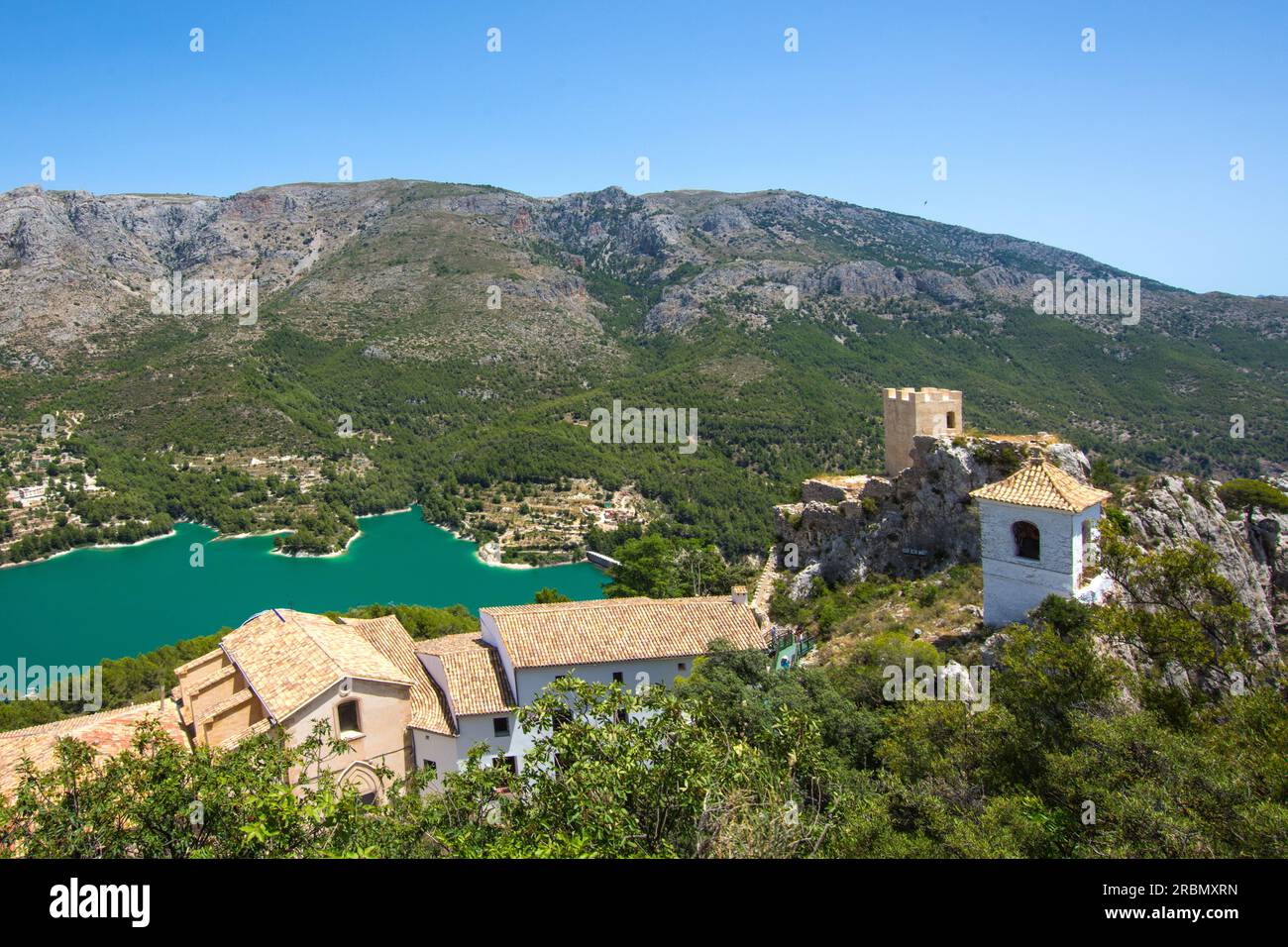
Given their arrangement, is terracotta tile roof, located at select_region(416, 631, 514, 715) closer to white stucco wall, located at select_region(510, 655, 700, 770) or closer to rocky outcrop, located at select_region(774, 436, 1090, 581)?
white stucco wall, located at select_region(510, 655, 700, 770)

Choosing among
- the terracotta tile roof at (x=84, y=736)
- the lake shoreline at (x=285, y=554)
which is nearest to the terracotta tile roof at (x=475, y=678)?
the terracotta tile roof at (x=84, y=736)

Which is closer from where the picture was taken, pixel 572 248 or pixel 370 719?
pixel 370 719

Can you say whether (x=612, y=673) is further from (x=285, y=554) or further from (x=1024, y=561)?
(x=285, y=554)

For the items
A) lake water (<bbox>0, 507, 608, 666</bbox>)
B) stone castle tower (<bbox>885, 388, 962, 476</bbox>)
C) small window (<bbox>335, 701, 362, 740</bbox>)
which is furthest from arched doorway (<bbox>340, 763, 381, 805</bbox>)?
lake water (<bbox>0, 507, 608, 666</bbox>)

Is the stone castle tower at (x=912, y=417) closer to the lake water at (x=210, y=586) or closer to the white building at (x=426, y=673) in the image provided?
the white building at (x=426, y=673)

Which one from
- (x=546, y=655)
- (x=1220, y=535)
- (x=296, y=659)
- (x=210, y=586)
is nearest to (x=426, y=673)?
(x=296, y=659)
